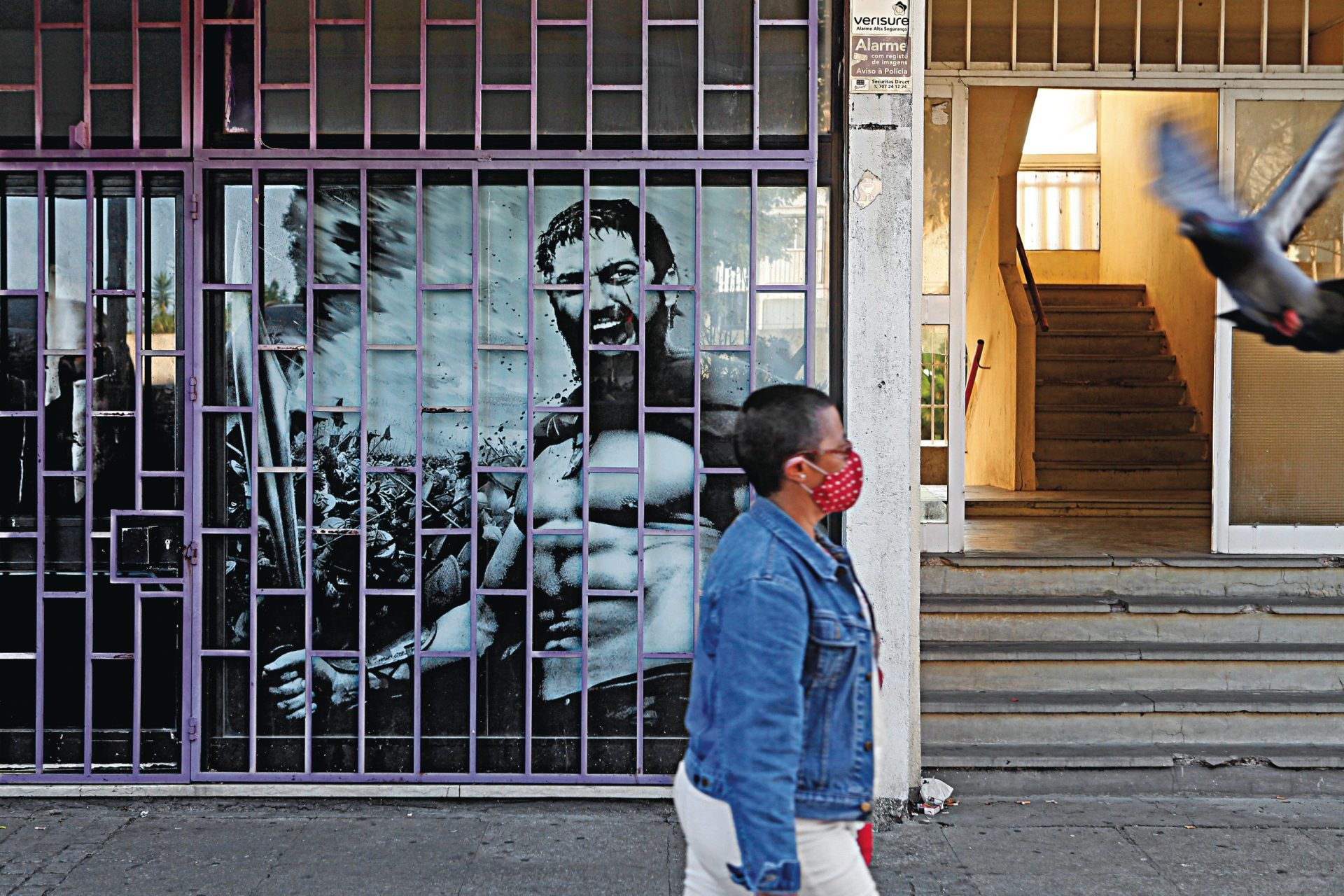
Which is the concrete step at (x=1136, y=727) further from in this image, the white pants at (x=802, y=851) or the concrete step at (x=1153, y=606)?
the white pants at (x=802, y=851)

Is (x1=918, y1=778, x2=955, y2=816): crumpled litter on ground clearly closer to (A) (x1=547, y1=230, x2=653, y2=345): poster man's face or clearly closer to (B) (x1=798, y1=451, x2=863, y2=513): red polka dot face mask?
(A) (x1=547, y1=230, x2=653, y2=345): poster man's face

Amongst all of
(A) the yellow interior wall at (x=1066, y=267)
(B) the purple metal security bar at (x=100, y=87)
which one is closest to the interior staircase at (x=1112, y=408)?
(A) the yellow interior wall at (x=1066, y=267)

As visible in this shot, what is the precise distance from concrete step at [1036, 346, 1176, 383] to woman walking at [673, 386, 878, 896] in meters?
9.34

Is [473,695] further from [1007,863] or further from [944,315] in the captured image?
[944,315]

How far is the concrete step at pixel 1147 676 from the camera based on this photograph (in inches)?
247

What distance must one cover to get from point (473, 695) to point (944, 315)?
3.39m

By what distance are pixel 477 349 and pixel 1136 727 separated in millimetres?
3512

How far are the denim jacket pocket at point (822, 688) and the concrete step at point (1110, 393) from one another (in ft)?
30.1

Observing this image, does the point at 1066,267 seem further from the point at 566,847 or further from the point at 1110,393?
the point at 566,847

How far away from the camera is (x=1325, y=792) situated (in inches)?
230

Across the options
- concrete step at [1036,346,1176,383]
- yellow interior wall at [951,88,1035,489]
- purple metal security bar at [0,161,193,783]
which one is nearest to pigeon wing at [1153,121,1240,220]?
purple metal security bar at [0,161,193,783]

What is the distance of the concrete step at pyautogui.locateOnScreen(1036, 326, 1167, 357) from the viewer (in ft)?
39.6

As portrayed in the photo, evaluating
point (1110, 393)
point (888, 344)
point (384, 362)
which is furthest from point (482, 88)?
point (1110, 393)

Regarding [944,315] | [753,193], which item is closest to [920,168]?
[753,193]
